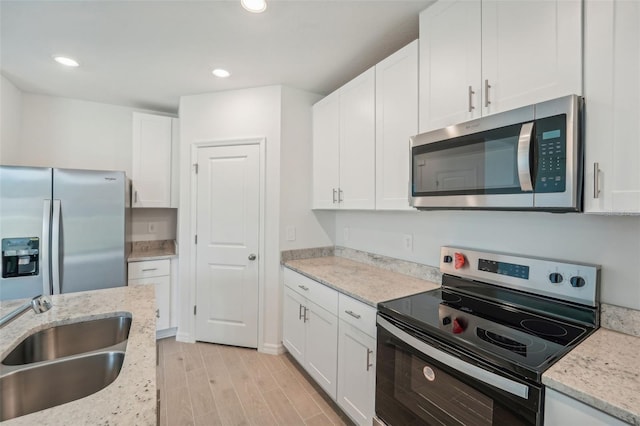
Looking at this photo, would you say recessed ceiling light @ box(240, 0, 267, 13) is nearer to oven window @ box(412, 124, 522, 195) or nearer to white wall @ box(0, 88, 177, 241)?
oven window @ box(412, 124, 522, 195)

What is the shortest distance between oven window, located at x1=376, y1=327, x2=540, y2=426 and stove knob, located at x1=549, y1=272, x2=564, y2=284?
66 cm

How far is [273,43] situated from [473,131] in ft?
4.90

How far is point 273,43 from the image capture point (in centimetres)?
199

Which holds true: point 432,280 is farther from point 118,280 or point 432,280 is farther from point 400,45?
point 118,280

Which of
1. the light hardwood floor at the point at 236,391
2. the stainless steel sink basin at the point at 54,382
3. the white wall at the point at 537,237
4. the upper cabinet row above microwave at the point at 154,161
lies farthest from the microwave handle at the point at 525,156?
the upper cabinet row above microwave at the point at 154,161

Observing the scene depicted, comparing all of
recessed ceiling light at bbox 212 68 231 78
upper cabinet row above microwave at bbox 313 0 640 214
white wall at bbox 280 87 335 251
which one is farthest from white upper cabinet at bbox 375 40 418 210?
recessed ceiling light at bbox 212 68 231 78

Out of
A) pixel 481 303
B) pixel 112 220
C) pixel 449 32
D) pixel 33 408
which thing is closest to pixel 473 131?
pixel 449 32

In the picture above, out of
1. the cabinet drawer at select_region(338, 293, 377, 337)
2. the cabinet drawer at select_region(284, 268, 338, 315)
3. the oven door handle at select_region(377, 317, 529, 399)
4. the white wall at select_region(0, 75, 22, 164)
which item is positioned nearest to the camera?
the oven door handle at select_region(377, 317, 529, 399)

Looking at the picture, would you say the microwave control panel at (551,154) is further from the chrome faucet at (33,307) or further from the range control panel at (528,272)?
the chrome faucet at (33,307)

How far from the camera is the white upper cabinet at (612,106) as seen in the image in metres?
0.90

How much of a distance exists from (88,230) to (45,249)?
0.31 meters

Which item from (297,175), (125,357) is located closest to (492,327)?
(125,357)

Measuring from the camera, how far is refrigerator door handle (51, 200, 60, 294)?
2.36 meters

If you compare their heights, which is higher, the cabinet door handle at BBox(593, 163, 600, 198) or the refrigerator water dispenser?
the cabinet door handle at BBox(593, 163, 600, 198)
